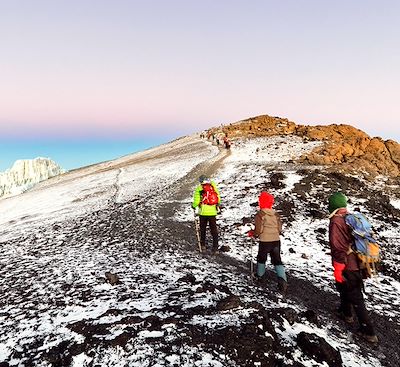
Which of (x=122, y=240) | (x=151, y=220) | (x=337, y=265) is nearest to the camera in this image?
(x=337, y=265)

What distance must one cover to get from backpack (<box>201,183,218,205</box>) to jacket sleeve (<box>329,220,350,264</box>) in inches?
236

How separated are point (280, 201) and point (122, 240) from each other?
424 inches

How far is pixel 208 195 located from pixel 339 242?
6.28 metres

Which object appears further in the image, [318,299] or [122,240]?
[122,240]

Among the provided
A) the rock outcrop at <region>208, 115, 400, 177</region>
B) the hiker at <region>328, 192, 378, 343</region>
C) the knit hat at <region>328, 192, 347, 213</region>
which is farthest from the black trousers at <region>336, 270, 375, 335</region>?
the rock outcrop at <region>208, 115, 400, 177</region>

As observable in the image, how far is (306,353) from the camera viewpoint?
662cm

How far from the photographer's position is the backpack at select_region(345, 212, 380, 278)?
24.2ft

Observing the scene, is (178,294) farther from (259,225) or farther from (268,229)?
(268,229)

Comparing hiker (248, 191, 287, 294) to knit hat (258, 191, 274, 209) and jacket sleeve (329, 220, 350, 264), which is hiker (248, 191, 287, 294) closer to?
knit hat (258, 191, 274, 209)

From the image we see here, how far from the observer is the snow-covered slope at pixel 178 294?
653 cm

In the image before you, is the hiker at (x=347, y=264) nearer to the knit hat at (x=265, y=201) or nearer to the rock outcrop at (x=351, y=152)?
the knit hat at (x=265, y=201)

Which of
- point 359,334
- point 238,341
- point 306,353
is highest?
point 238,341

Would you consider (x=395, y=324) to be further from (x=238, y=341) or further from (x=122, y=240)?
(x=122, y=240)

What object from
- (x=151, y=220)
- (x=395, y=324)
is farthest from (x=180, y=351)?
(x=151, y=220)
